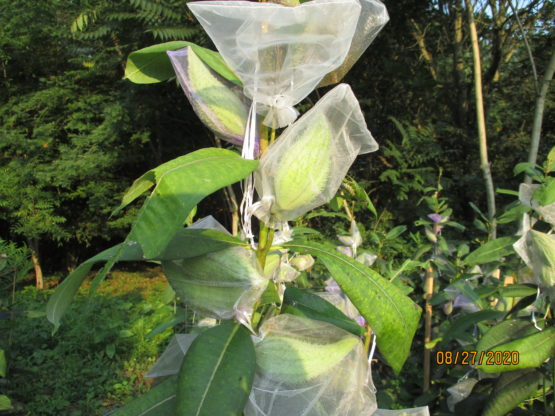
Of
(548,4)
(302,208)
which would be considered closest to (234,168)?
(302,208)

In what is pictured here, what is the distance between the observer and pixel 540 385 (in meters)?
1.05

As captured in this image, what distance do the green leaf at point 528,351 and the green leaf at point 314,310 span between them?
38cm

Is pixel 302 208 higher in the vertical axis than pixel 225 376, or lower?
higher

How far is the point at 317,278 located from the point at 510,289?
120 cm

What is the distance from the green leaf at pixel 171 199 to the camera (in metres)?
0.42

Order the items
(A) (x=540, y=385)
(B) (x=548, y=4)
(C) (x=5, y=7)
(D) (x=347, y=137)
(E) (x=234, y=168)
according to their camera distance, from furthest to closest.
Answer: (C) (x=5, y=7) < (B) (x=548, y=4) < (A) (x=540, y=385) < (D) (x=347, y=137) < (E) (x=234, y=168)

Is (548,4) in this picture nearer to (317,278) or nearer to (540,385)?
(317,278)

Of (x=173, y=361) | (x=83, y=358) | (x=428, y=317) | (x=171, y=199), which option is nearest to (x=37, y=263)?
(x=83, y=358)

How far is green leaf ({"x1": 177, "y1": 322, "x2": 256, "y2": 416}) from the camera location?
0.51 m

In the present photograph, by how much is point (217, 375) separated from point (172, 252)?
0.16 metres

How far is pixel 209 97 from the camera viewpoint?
58cm

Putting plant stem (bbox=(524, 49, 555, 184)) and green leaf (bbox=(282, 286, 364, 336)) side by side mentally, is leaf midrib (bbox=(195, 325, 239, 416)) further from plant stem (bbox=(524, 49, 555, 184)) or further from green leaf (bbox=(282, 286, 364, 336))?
plant stem (bbox=(524, 49, 555, 184))

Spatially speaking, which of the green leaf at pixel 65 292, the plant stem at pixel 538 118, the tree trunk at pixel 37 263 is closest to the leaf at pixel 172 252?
the green leaf at pixel 65 292

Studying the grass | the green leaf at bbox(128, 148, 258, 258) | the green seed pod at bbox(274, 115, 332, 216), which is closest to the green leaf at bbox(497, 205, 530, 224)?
the green seed pod at bbox(274, 115, 332, 216)
